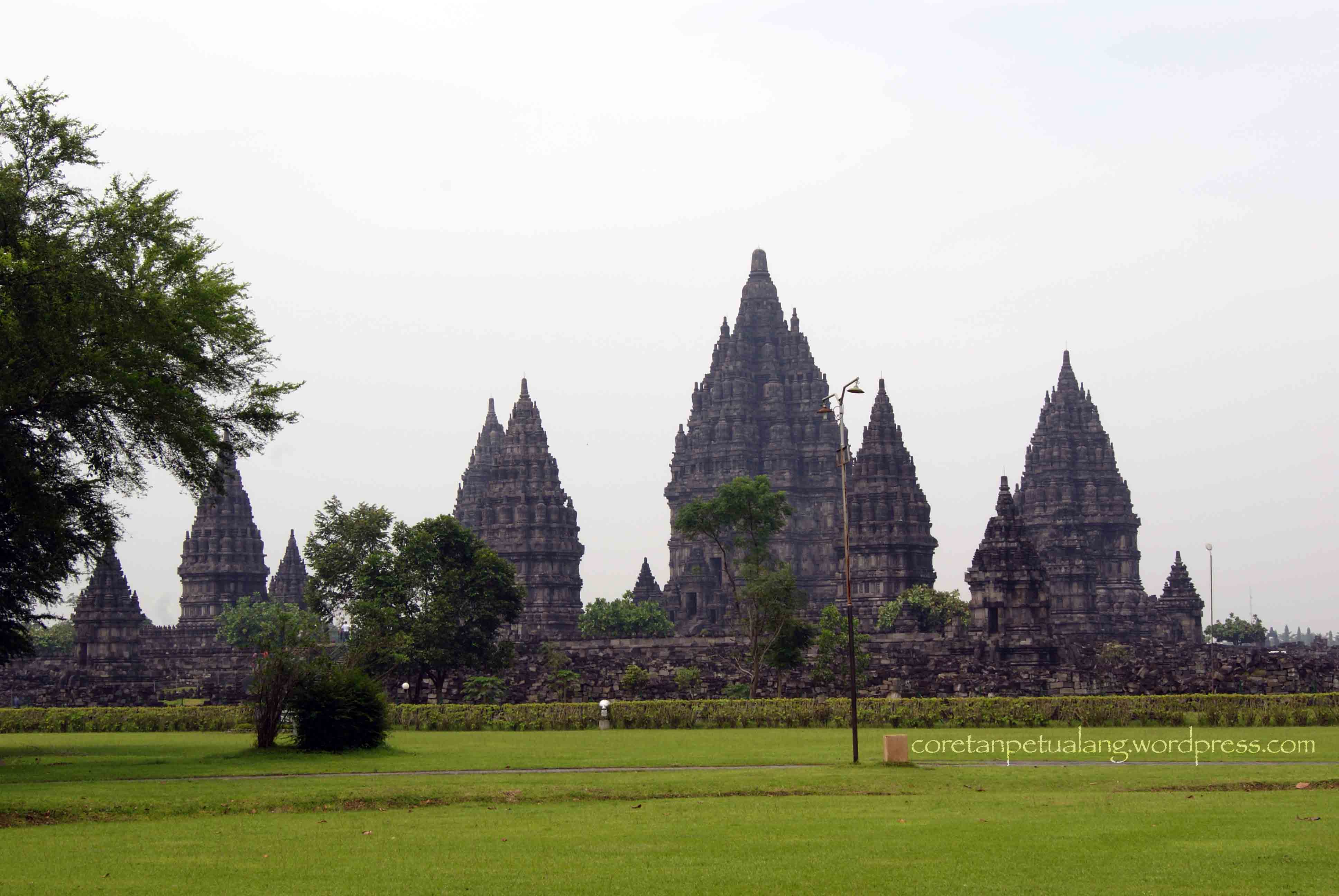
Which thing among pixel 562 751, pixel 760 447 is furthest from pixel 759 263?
pixel 562 751

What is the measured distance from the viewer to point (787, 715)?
5584cm

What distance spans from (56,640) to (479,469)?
45.4 m

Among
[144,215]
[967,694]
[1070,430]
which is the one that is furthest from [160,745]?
[1070,430]

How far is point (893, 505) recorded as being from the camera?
11525 centimetres

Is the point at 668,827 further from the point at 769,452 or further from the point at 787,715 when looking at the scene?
the point at 769,452

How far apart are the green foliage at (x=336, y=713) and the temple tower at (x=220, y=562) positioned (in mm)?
99493

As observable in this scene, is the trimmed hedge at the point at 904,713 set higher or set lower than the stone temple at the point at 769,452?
lower

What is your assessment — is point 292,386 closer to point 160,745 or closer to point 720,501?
point 160,745

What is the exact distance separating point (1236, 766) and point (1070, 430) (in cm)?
9615

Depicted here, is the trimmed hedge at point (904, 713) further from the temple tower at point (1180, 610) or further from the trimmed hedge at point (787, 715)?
the temple tower at point (1180, 610)

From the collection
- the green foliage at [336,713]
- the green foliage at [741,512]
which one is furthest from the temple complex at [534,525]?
the green foliage at [336,713]

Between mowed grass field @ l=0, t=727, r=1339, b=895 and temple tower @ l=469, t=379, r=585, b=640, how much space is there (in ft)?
288

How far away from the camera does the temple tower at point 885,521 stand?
115m

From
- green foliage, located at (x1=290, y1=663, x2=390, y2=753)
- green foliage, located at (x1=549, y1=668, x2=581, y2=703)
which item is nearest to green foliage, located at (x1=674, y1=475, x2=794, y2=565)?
green foliage, located at (x1=549, y1=668, x2=581, y2=703)
